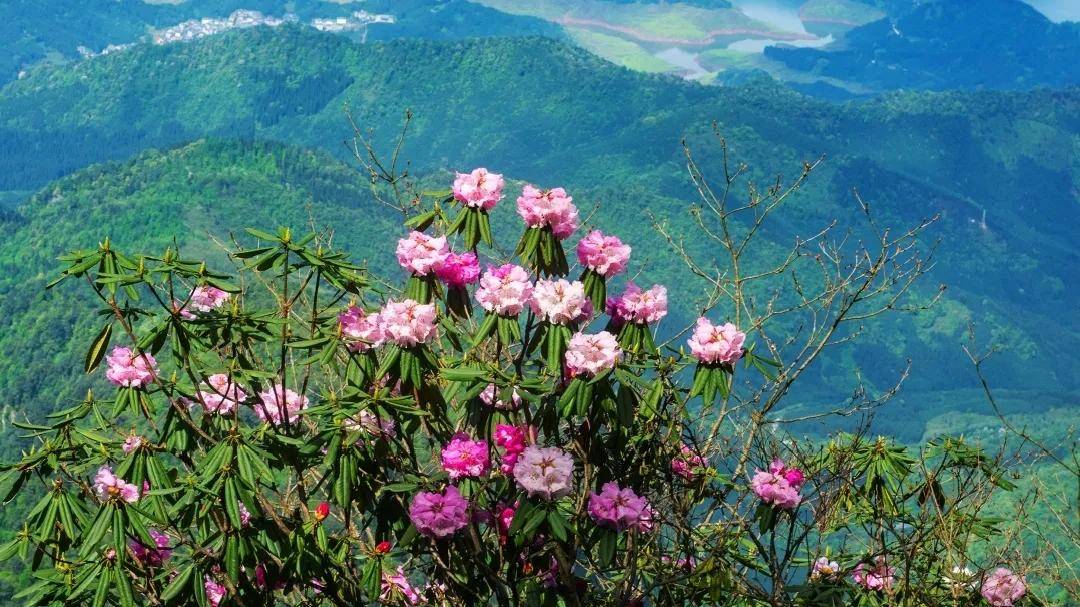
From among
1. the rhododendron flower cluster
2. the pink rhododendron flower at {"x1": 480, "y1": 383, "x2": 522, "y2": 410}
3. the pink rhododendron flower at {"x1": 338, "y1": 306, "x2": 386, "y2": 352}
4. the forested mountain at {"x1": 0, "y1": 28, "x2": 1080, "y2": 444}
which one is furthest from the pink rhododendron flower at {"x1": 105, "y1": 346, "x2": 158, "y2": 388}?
the forested mountain at {"x1": 0, "y1": 28, "x2": 1080, "y2": 444}

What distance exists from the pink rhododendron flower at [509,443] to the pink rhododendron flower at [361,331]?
1.83 feet

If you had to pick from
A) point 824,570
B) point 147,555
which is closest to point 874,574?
point 824,570

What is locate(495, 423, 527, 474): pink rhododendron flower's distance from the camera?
4180 millimetres

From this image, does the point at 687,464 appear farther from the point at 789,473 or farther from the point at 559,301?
the point at 559,301

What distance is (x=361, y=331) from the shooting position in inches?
164

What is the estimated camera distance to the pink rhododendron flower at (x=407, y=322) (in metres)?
3.94

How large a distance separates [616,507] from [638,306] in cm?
78

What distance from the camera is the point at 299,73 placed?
14950cm

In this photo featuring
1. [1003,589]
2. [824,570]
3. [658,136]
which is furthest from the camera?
[658,136]

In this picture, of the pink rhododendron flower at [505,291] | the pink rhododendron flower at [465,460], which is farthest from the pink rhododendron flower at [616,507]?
the pink rhododendron flower at [505,291]

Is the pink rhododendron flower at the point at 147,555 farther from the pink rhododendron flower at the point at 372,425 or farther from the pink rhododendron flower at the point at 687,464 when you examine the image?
the pink rhododendron flower at the point at 687,464

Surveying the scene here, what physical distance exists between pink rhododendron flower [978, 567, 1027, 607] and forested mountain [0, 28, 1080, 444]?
3078 inches

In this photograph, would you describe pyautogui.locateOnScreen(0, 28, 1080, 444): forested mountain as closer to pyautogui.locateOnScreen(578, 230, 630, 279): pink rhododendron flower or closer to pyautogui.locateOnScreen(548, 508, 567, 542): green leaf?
pyautogui.locateOnScreen(578, 230, 630, 279): pink rhododendron flower

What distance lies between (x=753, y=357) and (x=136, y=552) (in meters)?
2.60
